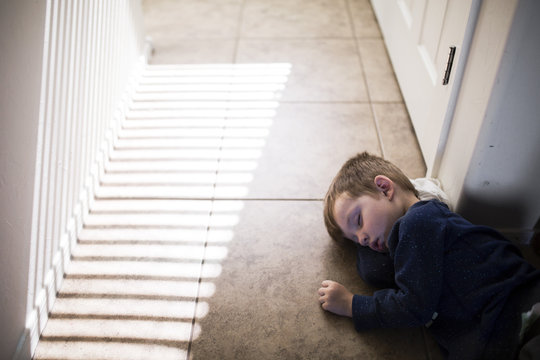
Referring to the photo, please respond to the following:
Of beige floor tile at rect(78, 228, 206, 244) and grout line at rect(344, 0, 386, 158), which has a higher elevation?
grout line at rect(344, 0, 386, 158)

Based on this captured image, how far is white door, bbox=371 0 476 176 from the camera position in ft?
4.18

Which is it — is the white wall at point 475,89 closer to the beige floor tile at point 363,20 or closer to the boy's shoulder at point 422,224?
the boy's shoulder at point 422,224

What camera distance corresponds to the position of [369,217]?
1146mm

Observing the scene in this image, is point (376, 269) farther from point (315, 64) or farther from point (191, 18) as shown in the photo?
point (191, 18)

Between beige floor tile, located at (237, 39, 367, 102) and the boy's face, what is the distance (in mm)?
842

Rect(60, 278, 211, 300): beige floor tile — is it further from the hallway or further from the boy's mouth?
the boy's mouth

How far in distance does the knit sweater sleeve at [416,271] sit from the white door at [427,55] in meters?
0.43

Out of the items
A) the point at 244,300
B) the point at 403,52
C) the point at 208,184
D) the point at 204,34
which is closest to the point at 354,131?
the point at 403,52

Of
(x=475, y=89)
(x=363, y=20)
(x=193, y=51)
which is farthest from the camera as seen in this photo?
(x=363, y=20)

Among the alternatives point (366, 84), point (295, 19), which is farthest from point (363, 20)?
point (366, 84)

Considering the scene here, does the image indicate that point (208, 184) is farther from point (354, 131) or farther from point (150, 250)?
point (354, 131)

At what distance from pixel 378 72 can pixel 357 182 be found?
103cm

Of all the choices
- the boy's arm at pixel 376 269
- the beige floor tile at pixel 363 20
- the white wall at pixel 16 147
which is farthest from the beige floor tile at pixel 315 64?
the white wall at pixel 16 147

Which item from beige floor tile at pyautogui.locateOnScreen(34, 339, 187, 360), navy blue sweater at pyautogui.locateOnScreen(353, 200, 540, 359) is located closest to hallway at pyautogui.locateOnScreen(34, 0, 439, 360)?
beige floor tile at pyautogui.locateOnScreen(34, 339, 187, 360)
